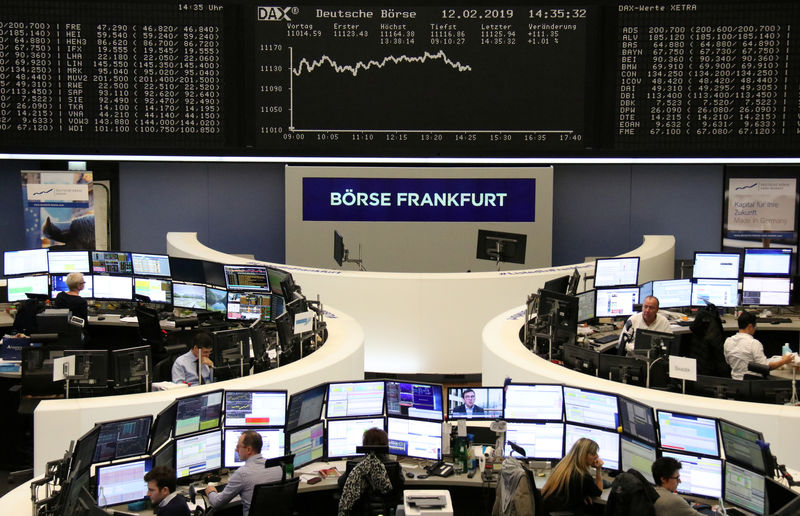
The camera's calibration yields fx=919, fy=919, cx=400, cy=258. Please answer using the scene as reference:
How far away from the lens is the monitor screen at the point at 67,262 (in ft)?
31.5

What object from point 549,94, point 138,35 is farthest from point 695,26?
point 138,35

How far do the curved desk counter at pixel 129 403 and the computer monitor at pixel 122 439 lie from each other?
610 millimetres

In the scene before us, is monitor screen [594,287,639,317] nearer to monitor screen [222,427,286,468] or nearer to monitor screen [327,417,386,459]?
monitor screen [327,417,386,459]

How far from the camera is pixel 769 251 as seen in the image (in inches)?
374

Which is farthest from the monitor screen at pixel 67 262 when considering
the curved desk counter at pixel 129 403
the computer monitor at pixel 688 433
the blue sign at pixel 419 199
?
the computer monitor at pixel 688 433

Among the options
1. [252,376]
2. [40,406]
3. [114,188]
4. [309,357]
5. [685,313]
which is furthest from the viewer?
[114,188]

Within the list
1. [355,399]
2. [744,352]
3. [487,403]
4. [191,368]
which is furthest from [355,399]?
[744,352]

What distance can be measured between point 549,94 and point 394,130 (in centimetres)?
155

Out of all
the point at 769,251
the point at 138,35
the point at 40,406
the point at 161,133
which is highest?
the point at 138,35

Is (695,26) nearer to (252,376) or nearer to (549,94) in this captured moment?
(549,94)

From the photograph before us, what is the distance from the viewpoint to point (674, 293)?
9.28 metres

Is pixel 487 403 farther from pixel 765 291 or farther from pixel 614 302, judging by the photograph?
pixel 765 291

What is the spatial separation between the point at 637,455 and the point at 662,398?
51 centimetres

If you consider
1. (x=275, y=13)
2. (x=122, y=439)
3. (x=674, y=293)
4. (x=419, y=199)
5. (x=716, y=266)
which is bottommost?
(x=122, y=439)
